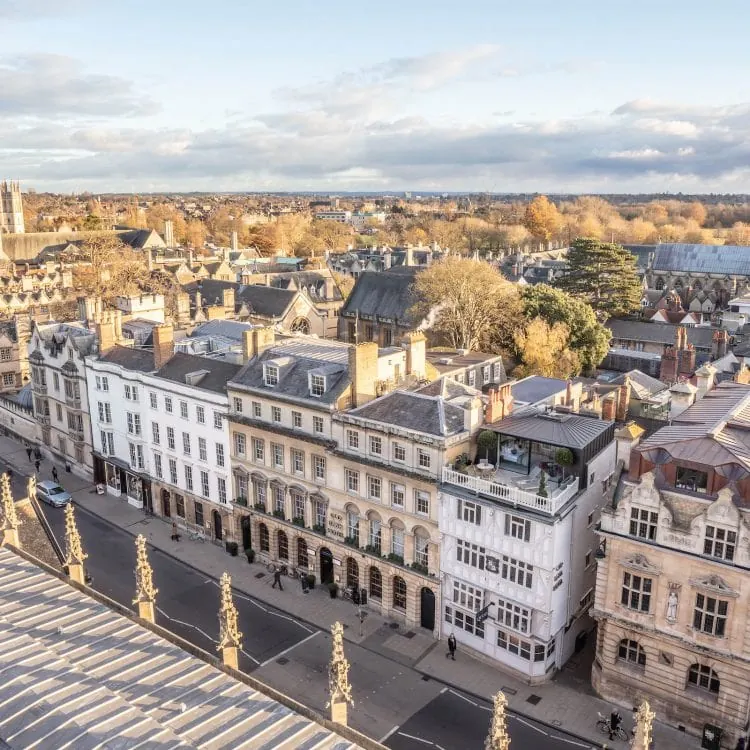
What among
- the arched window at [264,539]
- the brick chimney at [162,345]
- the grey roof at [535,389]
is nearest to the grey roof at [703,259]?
the grey roof at [535,389]

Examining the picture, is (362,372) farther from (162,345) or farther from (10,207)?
(10,207)

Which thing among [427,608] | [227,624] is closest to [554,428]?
[427,608]

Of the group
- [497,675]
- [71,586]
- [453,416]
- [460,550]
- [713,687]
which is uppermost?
[453,416]

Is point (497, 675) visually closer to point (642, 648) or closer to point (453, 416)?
point (642, 648)

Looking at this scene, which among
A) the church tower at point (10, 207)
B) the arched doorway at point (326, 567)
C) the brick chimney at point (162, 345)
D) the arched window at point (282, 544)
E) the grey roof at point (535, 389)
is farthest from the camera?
the church tower at point (10, 207)

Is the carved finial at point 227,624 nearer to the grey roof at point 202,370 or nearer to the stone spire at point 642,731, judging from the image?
the stone spire at point 642,731

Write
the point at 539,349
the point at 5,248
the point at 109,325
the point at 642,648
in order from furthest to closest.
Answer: the point at 5,248, the point at 539,349, the point at 109,325, the point at 642,648

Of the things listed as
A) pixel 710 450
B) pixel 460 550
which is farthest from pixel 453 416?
pixel 710 450
